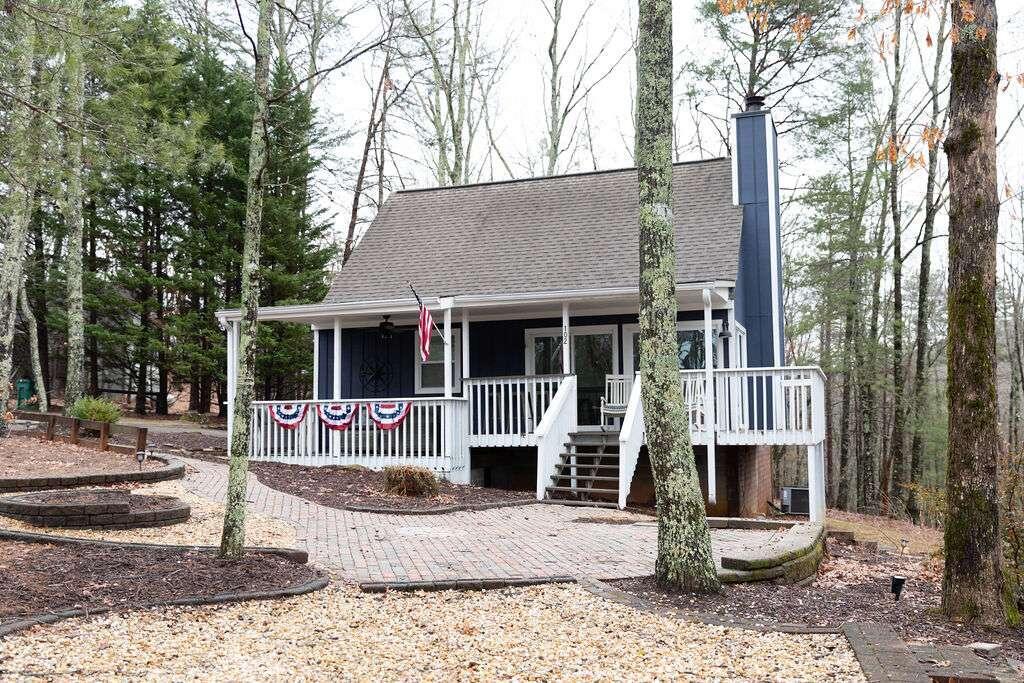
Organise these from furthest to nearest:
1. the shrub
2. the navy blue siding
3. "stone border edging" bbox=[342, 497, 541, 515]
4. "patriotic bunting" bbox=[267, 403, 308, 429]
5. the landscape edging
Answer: the navy blue siding, "patriotic bunting" bbox=[267, 403, 308, 429], the shrub, "stone border edging" bbox=[342, 497, 541, 515], the landscape edging

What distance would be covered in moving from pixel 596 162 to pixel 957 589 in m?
26.6

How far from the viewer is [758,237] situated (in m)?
16.2

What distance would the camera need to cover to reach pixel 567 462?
13.2m

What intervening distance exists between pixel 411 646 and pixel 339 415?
9363 millimetres

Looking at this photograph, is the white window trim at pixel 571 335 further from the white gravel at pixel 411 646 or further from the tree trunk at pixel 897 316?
the tree trunk at pixel 897 316

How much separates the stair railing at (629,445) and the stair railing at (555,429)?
1.07 m

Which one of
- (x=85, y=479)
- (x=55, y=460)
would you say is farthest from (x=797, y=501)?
(x=55, y=460)

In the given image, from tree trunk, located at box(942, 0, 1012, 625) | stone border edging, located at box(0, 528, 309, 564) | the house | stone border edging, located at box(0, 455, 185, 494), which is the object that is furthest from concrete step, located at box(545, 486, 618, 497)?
tree trunk, located at box(942, 0, 1012, 625)

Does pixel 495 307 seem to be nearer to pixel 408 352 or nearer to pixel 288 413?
pixel 408 352

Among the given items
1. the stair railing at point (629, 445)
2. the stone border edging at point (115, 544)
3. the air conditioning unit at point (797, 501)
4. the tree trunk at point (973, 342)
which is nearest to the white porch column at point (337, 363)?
the stair railing at point (629, 445)

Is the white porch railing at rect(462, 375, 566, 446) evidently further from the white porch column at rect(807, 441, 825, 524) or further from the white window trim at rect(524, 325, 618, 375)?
the white porch column at rect(807, 441, 825, 524)

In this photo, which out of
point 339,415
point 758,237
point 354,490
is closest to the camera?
point 354,490

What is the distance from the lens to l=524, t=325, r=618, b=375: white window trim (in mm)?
15052

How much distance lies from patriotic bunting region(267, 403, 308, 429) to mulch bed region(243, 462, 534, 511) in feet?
2.34
